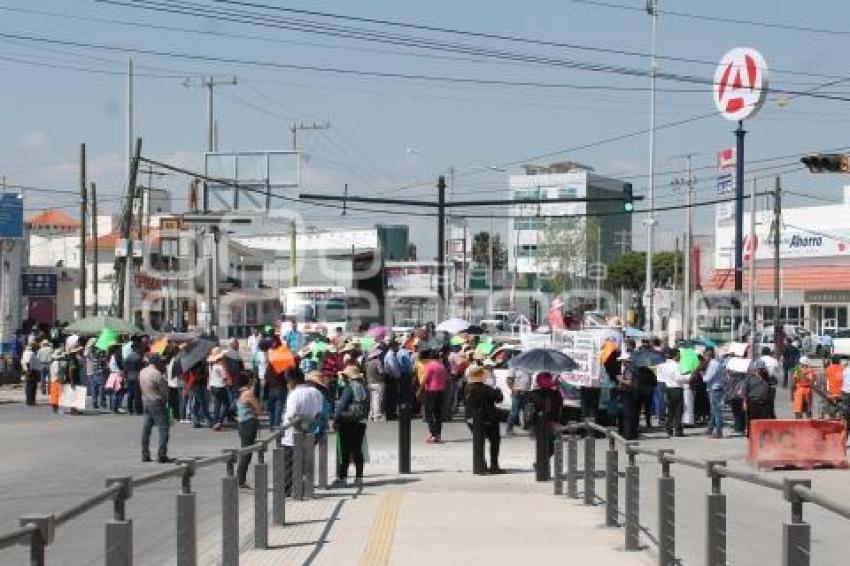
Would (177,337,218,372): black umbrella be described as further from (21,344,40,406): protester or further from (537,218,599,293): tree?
(537,218,599,293): tree

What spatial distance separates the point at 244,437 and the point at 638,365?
9.59 m

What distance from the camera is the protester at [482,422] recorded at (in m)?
19.1

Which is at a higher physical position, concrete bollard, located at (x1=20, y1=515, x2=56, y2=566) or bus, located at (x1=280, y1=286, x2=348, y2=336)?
bus, located at (x1=280, y1=286, x2=348, y2=336)

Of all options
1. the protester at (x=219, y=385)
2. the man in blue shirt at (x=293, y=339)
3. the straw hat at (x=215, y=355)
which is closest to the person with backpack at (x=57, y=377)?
the straw hat at (x=215, y=355)

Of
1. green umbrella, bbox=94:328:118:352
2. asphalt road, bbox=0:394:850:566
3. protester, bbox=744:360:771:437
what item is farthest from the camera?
green umbrella, bbox=94:328:118:352

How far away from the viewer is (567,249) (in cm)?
9888

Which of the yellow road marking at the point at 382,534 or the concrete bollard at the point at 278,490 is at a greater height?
the concrete bollard at the point at 278,490

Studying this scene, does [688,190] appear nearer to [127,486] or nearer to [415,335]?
[415,335]

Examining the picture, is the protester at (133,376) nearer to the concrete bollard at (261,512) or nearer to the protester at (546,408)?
the protester at (546,408)

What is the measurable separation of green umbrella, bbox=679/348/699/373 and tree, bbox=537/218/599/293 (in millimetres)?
69182

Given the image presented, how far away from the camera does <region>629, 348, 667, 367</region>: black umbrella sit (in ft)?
82.7

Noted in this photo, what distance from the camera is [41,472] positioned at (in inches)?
757

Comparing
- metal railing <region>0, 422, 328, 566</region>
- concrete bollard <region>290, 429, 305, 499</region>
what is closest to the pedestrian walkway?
concrete bollard <region>290, 429, 305, 499</region>

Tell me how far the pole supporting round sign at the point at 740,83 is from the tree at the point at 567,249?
143 feet
